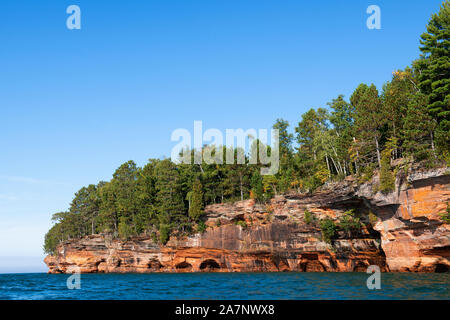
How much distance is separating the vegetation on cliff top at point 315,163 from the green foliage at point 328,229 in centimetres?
20

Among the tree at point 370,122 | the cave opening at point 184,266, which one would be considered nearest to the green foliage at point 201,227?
the cave opening at point 184,266

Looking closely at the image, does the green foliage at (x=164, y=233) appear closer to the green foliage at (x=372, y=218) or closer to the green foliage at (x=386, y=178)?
the green foliage at (x=372, y=218)

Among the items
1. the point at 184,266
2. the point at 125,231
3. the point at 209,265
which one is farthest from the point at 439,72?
the point at 125,231

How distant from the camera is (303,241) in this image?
5488 centimetres

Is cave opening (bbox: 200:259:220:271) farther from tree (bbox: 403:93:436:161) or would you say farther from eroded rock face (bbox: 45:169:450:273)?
tree (bbox: 403:93:436:161)

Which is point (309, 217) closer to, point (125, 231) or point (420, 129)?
point (420, 129)

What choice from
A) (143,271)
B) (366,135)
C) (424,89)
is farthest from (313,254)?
(143,271)

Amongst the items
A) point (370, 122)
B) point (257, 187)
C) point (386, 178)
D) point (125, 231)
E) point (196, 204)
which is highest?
point (370, 122)

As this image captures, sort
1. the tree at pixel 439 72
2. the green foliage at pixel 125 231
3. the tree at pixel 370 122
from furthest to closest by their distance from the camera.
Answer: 1. the green foliage at pixel 125 231
2. the tree at pixel 370 122
3. the tree at pixel 439 72

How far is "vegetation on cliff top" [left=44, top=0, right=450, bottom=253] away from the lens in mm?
37500

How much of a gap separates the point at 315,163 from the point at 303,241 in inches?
620

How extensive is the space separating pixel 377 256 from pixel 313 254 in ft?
31.2

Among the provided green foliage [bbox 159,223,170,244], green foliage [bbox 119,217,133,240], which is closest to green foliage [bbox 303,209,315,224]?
green foliage [bbox 159,223,170,244]

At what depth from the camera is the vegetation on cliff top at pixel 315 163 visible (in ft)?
123
